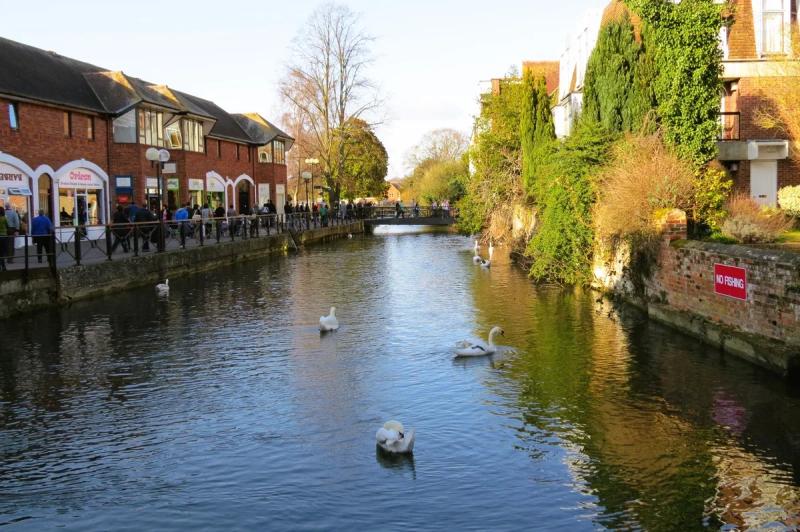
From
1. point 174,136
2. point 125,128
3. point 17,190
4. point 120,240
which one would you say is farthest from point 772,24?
point 174,136

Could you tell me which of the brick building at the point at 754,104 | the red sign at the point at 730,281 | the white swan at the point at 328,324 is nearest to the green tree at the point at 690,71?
the red sign at the point at 730,281

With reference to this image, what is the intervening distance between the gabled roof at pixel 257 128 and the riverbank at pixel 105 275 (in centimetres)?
2307

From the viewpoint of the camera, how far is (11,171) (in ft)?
95.9

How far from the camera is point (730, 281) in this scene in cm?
1330

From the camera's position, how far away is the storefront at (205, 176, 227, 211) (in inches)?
1852

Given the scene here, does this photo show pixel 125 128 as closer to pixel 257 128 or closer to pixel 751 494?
pixel 257 128

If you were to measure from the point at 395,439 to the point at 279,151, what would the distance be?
5416cm

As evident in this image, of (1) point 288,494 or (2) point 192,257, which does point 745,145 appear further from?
(1) point 288,494

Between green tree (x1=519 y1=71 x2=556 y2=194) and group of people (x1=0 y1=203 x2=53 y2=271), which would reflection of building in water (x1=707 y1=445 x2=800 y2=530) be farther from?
green tree (x1=519 y1=71 x2=556 y2=194)

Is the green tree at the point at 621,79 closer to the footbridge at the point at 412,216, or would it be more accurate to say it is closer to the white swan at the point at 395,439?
the white swan at the point at 395,439

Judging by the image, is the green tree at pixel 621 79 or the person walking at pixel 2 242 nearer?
the person walking at pixel 2 242

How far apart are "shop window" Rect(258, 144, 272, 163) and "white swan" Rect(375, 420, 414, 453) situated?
5090cm

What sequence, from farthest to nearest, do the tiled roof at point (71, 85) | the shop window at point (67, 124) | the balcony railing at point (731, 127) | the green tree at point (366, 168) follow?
the green tree at point (366, 168)
the shop window at point (67, 124)
the tiled roof at point (71, 85)
the balcony railing at point (731, 127)

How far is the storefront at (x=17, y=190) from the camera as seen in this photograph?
28.6 m
